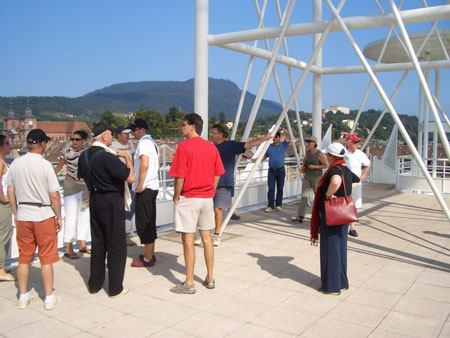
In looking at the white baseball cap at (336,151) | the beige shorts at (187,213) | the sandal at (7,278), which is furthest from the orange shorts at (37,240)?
the white baseball cap at (336,151)

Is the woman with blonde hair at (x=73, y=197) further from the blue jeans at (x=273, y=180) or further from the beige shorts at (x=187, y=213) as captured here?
the blue jeans at (x=273, y=180)

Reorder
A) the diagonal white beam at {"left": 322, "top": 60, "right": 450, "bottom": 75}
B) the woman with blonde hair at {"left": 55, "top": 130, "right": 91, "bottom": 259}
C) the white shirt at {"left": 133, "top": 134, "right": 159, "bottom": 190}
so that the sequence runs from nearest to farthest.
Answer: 1. the white shirt at {"left": 133, "top": 134, "right": 159, "bottom": 190}
2. the woman with blonde hair at {"left": 55, "top": 130, "right": 91, "bottom": 259}
3. the diagonal white beam at {"left": 322, "top": 60, "right": 450, "bottom": 75}

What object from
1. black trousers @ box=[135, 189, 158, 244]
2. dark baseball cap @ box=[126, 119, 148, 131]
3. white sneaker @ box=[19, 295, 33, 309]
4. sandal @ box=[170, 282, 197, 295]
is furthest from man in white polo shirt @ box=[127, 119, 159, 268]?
white sneaker @ box=[19, 295, 33, 309]

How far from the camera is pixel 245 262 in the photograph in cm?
559

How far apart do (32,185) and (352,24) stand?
4.52 m

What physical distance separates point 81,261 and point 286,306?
2.93 m

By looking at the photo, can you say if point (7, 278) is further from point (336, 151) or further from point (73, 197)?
point (336, 151)

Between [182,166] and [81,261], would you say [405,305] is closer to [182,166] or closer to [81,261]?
[182,166]

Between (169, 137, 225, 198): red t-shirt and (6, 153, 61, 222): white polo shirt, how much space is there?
3.87ft

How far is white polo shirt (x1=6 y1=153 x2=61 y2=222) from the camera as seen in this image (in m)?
4.01

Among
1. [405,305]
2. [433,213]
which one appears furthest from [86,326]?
[433,213]

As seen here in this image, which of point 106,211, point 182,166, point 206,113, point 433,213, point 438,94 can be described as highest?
point 438,94

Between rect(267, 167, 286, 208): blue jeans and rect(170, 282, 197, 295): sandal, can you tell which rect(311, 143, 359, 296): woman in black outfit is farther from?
rect(267, 167, 286, 208): blue jeans

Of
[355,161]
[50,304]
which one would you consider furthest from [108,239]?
Result: [355,161]
